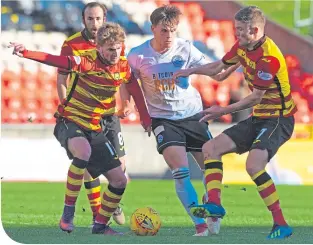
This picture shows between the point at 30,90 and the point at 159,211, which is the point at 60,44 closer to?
the point at 30,90

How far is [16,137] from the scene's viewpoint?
19078 mm

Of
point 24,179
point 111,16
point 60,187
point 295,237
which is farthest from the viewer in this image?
point 111,16

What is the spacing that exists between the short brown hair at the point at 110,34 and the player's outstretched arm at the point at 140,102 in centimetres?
67

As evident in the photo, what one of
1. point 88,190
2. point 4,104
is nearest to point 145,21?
point 4,104

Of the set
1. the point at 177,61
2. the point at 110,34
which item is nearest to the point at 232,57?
the point at 177,61

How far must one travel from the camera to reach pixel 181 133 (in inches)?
378

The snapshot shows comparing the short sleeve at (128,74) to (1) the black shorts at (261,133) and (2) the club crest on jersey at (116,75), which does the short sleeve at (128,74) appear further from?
(1) the black shorts at (261,133)

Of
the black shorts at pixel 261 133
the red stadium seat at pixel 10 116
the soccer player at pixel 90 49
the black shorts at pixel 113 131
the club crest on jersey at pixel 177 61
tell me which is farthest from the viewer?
the red stadium seat at pixel 10 116

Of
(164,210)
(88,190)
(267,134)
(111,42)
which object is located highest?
(111,42)

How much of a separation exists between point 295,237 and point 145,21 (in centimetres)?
1700

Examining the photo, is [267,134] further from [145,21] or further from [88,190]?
[145,21]

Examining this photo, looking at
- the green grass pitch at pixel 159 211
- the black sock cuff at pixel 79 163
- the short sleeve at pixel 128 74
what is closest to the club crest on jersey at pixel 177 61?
the short sleeve at pixel 128 74

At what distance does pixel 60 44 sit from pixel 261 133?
15333 mm

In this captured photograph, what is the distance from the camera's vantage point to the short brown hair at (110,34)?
8992 millimetres
